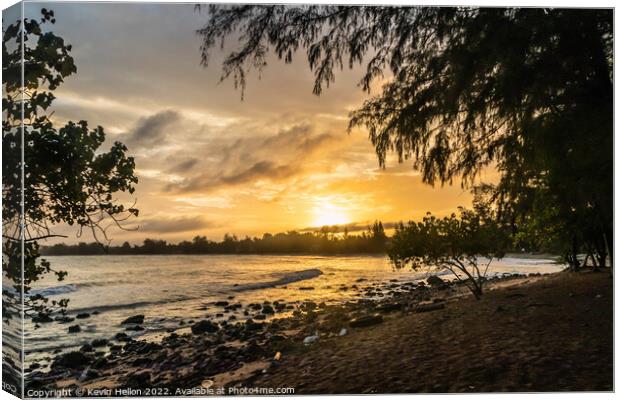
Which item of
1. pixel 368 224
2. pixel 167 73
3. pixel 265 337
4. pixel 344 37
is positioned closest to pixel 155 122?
pixel 167 73

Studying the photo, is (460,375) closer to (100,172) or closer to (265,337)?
(265,337)

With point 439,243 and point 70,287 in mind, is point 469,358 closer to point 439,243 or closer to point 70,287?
point 439,243

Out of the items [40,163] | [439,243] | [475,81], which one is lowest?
[439,243]

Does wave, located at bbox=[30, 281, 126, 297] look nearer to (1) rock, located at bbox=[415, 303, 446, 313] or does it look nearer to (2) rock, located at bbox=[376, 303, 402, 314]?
(2) rock, located at bbox=[376, 303, 402, 314]

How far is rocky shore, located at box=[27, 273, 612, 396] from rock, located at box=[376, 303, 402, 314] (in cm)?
5

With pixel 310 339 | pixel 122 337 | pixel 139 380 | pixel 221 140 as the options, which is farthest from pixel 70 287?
pixel 221 140

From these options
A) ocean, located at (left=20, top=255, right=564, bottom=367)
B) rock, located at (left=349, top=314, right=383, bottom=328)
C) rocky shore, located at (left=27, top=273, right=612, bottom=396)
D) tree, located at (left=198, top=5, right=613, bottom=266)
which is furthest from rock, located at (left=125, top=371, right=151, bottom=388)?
tree, located at (left=198, top=5, right=613, bottom=266)

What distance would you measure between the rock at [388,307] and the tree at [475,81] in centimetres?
385

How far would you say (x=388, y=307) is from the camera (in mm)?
9477

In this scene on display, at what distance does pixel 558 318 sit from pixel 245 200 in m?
4.43

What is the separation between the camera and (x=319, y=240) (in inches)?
273

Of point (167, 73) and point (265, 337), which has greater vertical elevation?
point (167, 73)

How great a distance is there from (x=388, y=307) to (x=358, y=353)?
142 inches

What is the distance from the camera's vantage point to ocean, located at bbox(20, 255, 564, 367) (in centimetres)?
784
